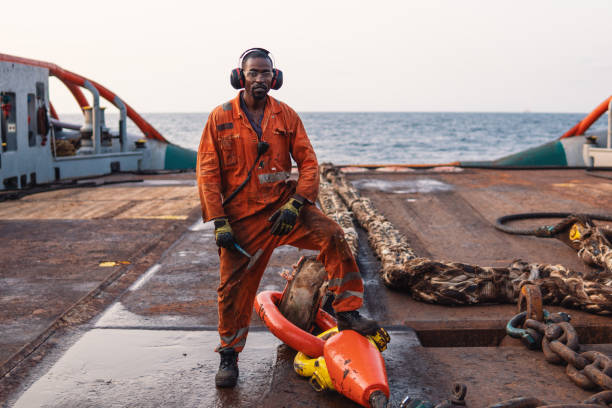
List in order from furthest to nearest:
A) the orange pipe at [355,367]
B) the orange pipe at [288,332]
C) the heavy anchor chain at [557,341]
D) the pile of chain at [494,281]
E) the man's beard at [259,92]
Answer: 1. the pile of chain at [494,281]
2. the man's beard at [259,92]
3. the orange pipe at [288,332]
4. the heavy anchor chain at [557,341]
5. the orange pipe at [355,367]

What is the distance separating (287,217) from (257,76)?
0.86 m

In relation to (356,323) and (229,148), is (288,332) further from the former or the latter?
(229,148)

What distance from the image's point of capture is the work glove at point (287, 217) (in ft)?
10.0

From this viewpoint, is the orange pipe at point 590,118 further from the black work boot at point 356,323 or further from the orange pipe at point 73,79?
the black work boot at point 356,323

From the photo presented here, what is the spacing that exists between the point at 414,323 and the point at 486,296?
0.68m

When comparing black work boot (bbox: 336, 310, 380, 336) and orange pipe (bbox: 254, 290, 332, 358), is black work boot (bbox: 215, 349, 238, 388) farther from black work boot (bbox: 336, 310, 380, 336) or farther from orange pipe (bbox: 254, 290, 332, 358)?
black work boot (bbox: 336, 310, 380, 336)

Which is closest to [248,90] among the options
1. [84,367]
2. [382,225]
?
[84,367]

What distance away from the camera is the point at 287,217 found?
10.0 feet

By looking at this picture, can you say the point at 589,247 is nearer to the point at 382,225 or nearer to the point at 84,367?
the point at 382,225

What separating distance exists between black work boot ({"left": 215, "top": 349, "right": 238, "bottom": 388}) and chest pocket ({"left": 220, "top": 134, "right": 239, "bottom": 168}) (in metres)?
1.08

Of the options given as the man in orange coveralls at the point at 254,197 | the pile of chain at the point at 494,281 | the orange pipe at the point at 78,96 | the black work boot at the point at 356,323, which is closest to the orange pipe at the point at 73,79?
the orange pipe at the point at 78,96

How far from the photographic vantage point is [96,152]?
15.1 meters

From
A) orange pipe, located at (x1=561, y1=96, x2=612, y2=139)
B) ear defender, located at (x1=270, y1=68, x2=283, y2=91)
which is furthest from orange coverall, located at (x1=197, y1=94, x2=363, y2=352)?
orange pipe, located at (x1=561, y1=96, x2=612, y2=139)

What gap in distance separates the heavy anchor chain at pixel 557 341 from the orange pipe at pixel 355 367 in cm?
103
